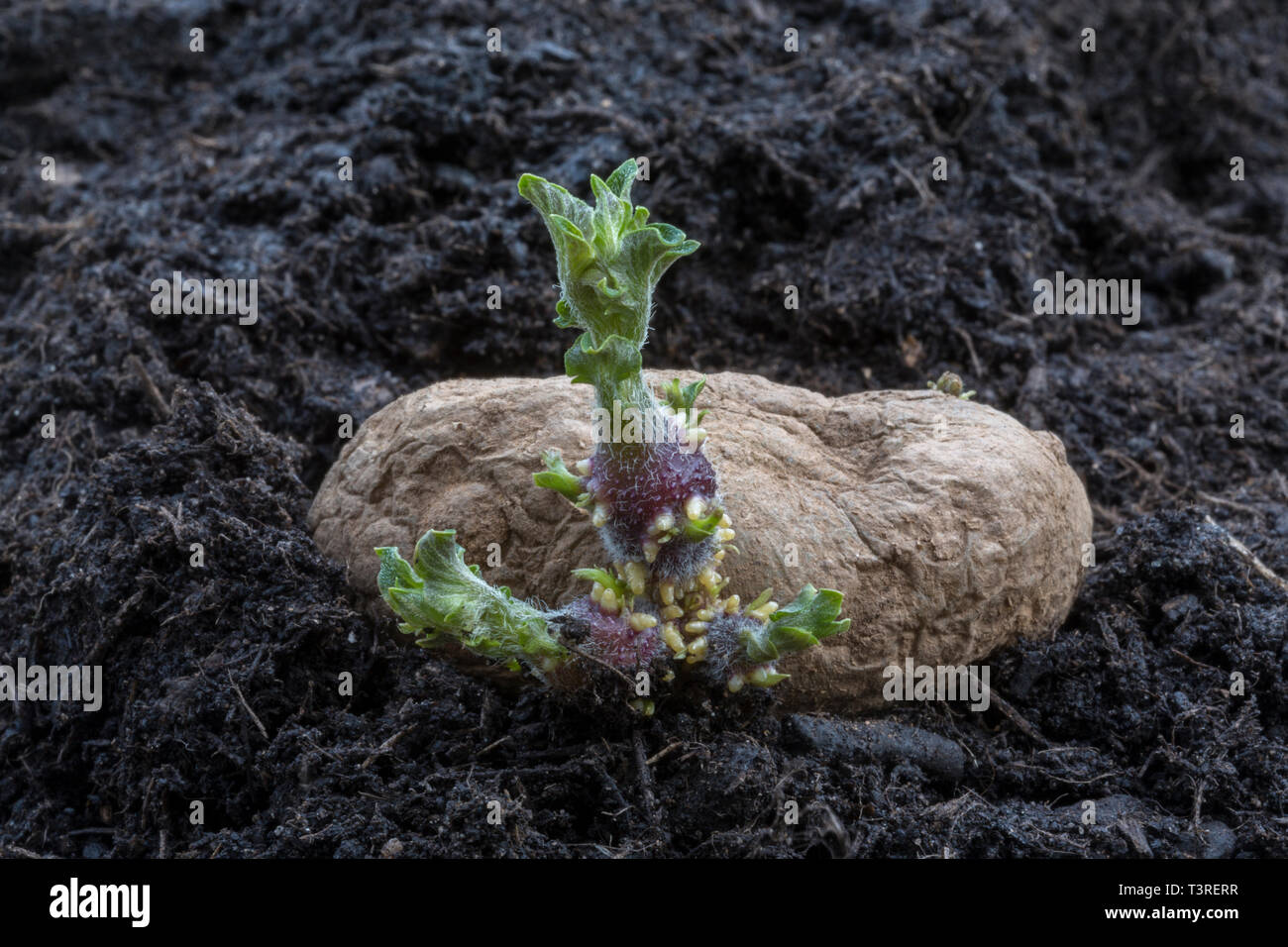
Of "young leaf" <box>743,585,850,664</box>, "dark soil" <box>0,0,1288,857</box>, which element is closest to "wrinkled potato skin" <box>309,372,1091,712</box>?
"dark soil" <box>0,0,1288,857</box>

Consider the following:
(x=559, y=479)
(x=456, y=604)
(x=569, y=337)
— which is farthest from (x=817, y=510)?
(x=569, y=337)

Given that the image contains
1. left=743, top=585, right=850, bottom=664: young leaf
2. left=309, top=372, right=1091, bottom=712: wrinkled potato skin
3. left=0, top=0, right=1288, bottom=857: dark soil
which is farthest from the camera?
left=309, top=372, right=1091, bottom=712: wrinkled potato skin

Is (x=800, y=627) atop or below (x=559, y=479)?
below

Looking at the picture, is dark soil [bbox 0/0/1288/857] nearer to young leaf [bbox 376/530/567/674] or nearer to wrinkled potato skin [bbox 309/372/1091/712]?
wrinkled potato skin [bbox 309/372/1091/712]

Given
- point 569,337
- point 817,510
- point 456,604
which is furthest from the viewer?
point 569,337

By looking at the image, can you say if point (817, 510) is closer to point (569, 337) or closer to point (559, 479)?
point (559, 479)

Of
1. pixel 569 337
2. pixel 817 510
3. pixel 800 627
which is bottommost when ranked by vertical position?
pixel 800 627
